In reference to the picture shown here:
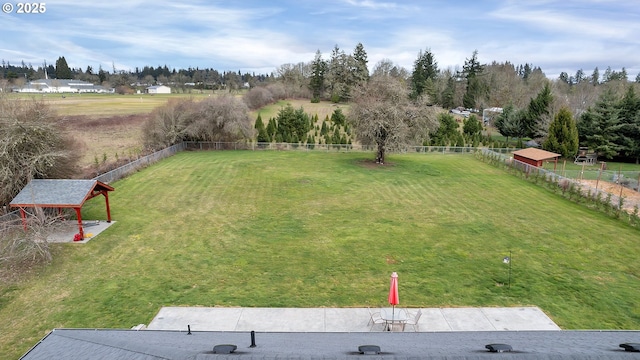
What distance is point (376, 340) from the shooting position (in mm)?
5789

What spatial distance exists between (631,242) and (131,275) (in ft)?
61.6

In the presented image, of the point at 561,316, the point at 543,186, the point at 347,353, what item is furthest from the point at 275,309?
the point at 543,186

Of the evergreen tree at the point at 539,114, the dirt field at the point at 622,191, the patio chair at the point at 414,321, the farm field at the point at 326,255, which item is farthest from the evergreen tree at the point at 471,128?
the patio chair at the point at 414,321

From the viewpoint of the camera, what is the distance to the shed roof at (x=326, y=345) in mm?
4695

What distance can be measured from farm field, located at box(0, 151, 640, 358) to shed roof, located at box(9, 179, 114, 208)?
1.70m

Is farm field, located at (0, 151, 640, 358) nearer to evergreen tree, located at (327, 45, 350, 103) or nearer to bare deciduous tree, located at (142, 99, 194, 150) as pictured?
bare deciduous tree, located at (142, 99, 194, 150)

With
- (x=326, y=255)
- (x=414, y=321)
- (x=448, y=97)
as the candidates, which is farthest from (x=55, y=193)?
(x=448, y=97)

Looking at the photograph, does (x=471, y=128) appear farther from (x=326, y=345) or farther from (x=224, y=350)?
(x=224, y=350)

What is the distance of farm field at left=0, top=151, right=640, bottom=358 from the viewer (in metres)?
10.1

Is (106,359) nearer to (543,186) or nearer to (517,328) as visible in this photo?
(517,328)

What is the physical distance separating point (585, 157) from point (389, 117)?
2169cm

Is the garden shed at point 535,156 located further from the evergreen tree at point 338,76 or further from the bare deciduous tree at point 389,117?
the evergreen tree at point 338,76

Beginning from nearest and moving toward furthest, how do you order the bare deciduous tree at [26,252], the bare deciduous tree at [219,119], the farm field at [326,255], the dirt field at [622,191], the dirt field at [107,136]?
the farm field at [326,255] → the bare deciduous tree at [26,252] → the dirt field at [622,191] → the dirt field at [107,136] → the bare deciduous tree at [219,119]

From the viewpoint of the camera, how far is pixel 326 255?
13.2m
